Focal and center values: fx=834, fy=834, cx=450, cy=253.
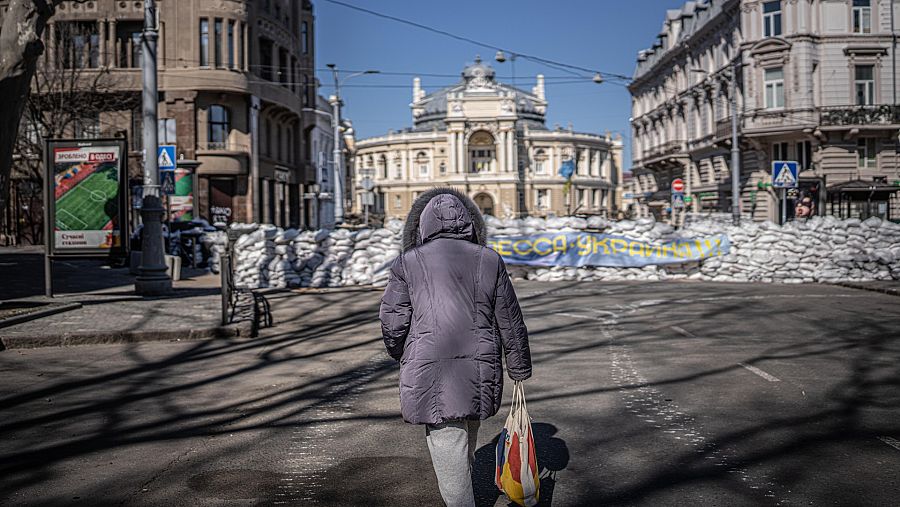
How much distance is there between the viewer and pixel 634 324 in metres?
12.4

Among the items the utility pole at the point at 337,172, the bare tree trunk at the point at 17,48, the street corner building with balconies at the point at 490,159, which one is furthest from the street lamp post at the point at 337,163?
the street corner building with balconies at the point at 490,159

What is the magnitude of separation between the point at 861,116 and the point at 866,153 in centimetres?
207

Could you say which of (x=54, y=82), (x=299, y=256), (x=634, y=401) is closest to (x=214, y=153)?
(x=54, y=82)

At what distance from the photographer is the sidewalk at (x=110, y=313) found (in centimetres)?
1040

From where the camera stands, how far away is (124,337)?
10.6 meters

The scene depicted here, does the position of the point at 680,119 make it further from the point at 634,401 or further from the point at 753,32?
the point at 634,401

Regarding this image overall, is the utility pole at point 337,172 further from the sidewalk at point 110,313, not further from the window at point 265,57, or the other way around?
the sidewalk at point 110,313

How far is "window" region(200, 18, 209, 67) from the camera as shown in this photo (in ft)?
124

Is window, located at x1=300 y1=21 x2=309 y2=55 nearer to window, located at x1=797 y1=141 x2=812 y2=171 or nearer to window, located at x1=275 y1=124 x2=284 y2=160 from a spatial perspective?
window, located at x1=275 y1=124 x2=284 y2=160

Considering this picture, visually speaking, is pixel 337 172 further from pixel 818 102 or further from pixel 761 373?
pixel 761 373

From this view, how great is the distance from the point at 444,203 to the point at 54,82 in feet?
108

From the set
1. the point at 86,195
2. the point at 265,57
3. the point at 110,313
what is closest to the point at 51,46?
the point at 265,57

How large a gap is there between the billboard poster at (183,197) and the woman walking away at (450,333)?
108ft

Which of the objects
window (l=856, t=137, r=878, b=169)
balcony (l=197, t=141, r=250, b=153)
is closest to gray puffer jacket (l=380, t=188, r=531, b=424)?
balcony (l=197, t=141, r=250, b=153)
